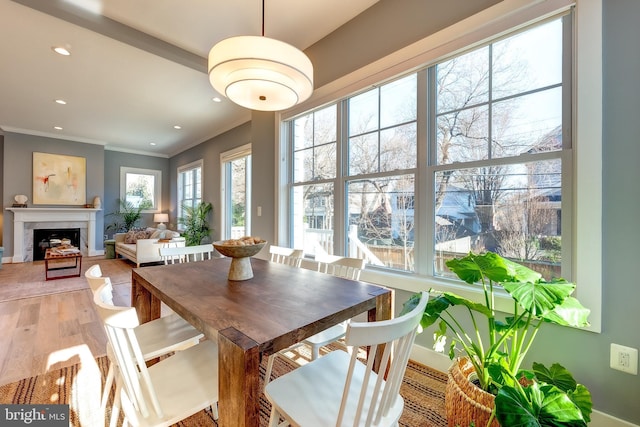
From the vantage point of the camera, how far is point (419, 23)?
197 cm

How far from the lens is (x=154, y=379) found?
112 centimetres

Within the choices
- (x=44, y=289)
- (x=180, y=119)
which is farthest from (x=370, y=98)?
(x=44, y=289)

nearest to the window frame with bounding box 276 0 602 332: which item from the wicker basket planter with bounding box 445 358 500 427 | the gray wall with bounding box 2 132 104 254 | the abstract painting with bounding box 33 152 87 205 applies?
the wicker basket planter with bounding box 445 358 500 427

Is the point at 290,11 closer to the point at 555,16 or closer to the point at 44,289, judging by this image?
the point at 555,16

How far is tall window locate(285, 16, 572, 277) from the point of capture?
155 centimetres

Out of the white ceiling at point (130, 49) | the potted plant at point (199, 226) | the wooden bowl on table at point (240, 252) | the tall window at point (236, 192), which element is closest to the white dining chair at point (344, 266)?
the wooden bowl on table at point (240, 252)

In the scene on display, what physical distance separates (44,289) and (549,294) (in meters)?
5.56

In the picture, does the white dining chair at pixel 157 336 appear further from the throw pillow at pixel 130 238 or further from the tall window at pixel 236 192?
the throw pillow at pixel 130 238

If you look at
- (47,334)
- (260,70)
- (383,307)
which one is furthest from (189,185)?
(383,307)

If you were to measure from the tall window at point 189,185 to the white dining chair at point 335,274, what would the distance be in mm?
5141

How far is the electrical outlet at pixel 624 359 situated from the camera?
1264 millimetres

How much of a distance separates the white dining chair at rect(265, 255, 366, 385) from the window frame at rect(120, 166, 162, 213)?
23.8ft

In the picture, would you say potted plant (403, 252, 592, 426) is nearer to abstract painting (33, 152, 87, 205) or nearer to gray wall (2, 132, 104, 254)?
abstract painting (33, 152, 87, 205)

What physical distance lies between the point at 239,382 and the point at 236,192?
4.61 metres
